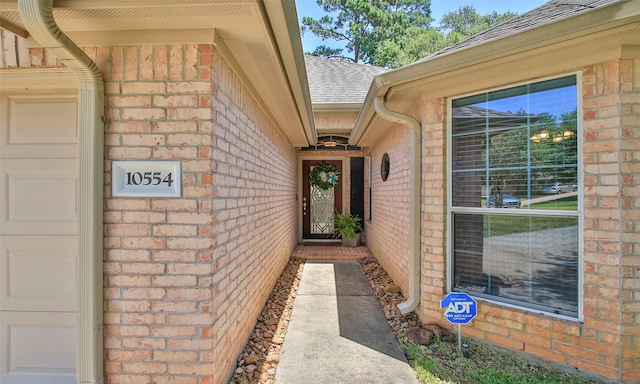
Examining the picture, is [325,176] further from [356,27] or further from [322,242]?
[356,27]

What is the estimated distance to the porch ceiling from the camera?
5.35ft

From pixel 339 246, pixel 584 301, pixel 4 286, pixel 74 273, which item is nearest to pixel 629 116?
pixel 584 301

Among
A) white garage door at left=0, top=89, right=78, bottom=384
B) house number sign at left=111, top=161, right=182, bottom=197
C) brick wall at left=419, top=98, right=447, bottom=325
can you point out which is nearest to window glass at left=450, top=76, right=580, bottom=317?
brick wall at left=419, top=98, right=447, bottom=325

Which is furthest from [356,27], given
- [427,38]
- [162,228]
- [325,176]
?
[162,228]

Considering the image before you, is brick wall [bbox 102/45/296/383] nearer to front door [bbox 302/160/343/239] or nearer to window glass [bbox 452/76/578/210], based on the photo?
window glass [bbox 452/76/578/210]

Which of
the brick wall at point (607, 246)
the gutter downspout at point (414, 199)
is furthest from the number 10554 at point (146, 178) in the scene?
the brick wall at point (607, 246)

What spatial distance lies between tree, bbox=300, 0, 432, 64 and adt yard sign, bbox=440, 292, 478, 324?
66.3ft

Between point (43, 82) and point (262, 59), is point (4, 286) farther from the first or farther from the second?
point (262, 59)

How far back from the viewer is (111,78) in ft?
6.39

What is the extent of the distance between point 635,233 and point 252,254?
122 inches

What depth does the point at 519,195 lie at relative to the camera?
2.54m

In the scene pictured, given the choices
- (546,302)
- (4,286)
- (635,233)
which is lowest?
(546,302)

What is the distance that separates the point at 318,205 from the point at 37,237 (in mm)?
5918

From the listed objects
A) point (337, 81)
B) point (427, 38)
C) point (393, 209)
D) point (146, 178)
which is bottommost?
point (393, 209)
